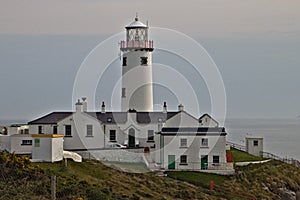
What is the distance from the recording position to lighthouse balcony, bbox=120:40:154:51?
143 ft

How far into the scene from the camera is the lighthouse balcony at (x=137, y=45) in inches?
1721

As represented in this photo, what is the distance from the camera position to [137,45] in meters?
43.7

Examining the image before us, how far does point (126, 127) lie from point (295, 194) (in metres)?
11.2

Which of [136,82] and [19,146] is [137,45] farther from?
[19,146]

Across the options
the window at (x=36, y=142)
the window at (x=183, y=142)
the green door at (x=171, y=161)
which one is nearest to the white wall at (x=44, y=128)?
the green door at (x=171, y=161)

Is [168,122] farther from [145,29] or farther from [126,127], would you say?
[145,29]

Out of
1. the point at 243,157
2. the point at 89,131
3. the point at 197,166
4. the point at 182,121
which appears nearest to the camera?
the point at 197,166

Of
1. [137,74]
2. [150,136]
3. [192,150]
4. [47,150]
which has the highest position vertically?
[137,74]

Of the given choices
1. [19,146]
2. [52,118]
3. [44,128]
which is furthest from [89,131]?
[19,146]

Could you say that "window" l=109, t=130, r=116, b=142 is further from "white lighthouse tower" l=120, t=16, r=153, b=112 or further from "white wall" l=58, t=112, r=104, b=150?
"white lighthouse tower" l=120, t=16, r=153, b=112

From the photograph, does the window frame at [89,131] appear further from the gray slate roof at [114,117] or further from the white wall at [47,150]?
the white wall at [47,150]

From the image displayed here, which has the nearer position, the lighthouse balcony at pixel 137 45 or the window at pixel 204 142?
the window at pixel 204 142

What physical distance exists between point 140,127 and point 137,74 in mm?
5037

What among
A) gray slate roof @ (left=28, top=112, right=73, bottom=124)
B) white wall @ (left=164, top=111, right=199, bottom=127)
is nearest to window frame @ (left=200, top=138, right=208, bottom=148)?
white wall @ (left=164, top=111, right=199, bottom=127)
